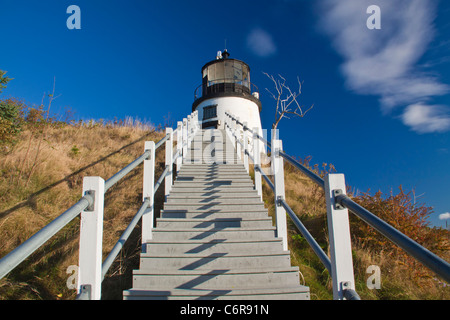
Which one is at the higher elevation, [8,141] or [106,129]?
[106,129]

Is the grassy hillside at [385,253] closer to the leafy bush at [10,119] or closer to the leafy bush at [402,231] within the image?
the leafy bush at [402,231]

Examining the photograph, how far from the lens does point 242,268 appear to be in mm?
2736

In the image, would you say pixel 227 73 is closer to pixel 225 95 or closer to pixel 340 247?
pixel 225 95

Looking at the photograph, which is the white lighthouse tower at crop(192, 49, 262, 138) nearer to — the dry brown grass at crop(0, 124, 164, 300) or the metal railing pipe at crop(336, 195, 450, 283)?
the dry brown grass at crop(0, 124, 164, 300)

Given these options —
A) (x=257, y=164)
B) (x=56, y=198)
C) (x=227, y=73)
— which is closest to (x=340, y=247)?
(x=257, y=164)

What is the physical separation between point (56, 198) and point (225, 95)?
12.4 metres

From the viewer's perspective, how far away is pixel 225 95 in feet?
51.3

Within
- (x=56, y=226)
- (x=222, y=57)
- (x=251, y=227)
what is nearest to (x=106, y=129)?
(x=251, y=227)

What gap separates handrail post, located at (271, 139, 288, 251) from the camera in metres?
3.23

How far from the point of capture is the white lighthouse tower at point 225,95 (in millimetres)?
15539

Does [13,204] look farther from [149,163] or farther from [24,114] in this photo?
[24,114]

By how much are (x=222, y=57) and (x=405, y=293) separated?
16.6m

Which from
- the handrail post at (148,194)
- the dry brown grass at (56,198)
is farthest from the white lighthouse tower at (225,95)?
the handrail post at (148,194)

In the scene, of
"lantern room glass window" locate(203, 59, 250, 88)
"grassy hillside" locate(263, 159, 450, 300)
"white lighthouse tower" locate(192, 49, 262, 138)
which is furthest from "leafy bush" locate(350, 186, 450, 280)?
"lantern room glass window" locate(203, 59, 250, 88)
